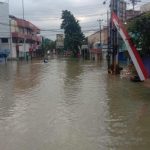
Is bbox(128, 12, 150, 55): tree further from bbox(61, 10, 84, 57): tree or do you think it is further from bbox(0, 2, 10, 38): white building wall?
bbox(61, 10, 84, 57): tree

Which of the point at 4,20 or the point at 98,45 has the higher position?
the point at 4,20

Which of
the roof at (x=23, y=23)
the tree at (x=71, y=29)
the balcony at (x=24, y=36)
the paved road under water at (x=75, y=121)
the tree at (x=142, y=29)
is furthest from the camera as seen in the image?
the roof at (x=23, y=23)

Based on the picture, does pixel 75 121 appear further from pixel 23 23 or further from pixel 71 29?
pixel 23 23

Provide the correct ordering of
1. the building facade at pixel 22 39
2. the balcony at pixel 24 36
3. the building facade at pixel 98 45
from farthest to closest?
1. the building facade at pixel 22 39
2. the balcony at pixel 24 36
3. the building facade at pixel 98 45

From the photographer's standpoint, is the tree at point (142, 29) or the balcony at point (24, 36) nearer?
the tree at point (142, 29)

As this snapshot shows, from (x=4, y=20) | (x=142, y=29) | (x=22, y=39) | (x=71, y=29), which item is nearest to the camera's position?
(x=142, y=29)

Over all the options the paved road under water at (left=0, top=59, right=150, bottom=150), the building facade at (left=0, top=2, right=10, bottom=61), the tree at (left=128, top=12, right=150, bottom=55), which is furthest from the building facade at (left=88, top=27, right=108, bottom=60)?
the paved road under water at (left=0, top=59, right=150, bottom=150)

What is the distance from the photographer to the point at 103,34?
8238 cm

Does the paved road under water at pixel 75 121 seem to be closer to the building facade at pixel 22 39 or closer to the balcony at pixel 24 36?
the balcony at pixel 24 36

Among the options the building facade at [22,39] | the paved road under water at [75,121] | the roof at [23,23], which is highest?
the roof at [23,23]

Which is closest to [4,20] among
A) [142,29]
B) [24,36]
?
[24,36]

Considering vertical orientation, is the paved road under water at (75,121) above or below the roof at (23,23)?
below

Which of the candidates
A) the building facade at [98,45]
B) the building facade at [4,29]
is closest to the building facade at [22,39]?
the building facade at [4,29]

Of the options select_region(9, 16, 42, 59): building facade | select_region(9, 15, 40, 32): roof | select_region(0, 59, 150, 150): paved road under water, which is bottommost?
select_region(0, 59, 150, 150): paved road under water
